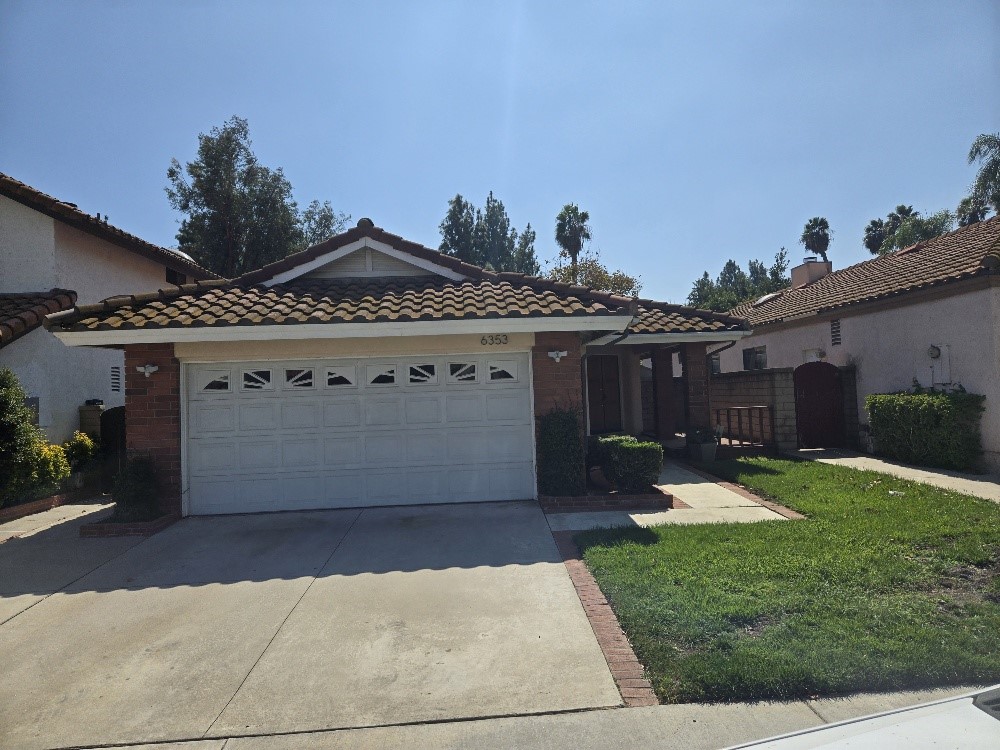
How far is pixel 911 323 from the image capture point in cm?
1184

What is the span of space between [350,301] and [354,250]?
1.82 m

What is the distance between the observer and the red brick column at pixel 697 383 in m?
12.7

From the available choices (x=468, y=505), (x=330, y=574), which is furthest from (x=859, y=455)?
(x=330, y=574)

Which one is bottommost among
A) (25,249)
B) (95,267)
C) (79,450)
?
(79,450)

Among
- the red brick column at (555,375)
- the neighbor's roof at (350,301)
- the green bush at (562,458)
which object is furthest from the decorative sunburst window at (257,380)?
the green bush at (562,458)

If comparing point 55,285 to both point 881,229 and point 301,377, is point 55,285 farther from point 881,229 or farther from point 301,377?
point 881,229

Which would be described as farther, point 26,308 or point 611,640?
point 26,308

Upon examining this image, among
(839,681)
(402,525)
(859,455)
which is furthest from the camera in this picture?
(859,455)

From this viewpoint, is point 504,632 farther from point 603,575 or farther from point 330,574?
point 330,574

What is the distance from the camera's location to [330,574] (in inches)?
231

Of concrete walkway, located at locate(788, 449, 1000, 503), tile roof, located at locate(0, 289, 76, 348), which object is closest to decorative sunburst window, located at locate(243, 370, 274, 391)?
tile roof, located at locate(0, 289, 76, 348)

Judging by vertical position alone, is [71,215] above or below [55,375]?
above

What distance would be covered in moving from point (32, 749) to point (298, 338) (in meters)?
5.29

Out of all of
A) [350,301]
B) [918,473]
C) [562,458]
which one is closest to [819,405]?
[918,473]
